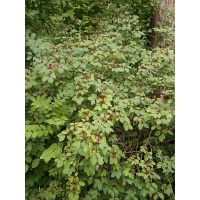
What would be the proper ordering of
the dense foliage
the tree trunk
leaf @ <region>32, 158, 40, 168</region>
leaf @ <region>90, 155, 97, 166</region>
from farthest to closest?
the tree trunk < leaf @ <region>32, 158, 40, 168</region> < the dense foliage < leaf @ <region>90, 155, 97, 166</region>

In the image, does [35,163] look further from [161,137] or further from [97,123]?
[161,137]

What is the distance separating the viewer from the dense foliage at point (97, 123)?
1911 millimetres

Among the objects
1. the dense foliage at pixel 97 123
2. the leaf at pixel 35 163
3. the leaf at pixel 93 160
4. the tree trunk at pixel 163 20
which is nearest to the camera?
the leaf at pixel 93 160

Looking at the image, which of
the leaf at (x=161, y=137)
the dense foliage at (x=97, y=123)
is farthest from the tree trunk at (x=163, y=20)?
the leaf at (x=161, y=137)

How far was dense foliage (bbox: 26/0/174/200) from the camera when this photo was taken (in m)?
1.91

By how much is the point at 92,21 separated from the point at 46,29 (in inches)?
24.3

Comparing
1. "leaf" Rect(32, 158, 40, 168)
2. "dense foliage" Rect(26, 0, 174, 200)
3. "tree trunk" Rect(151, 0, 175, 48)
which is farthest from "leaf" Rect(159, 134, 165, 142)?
"tree trunk" Rect(151, 0, 175, 48)

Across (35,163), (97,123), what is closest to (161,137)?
(97,123)

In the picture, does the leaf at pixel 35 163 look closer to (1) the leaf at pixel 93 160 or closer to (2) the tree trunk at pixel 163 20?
(1) the leaf at pixel 93 160

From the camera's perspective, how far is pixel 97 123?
1.79 m

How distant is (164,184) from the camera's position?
2.10 m

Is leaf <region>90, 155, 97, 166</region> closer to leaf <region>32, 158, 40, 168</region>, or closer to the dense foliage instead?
the dense foliage
